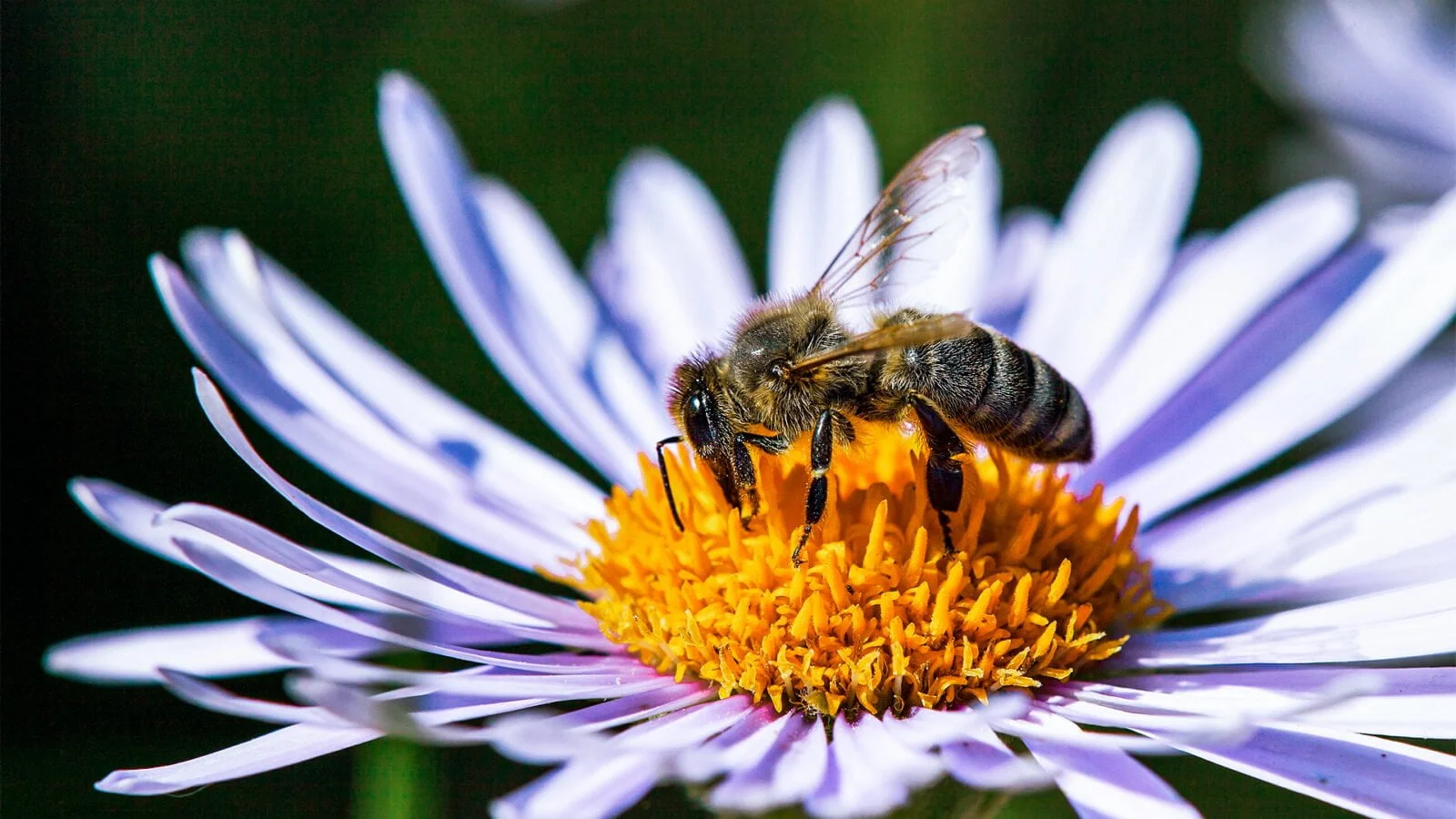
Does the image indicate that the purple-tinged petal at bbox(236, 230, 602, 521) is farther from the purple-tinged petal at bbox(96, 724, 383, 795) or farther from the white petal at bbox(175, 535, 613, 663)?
the purple-tinged petal at bbox(96, 724, 383, 795)

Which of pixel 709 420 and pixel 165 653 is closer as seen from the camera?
pixel 709 420

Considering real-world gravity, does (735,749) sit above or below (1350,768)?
above

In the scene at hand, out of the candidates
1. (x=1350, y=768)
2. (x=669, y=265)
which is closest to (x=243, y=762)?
(x=1350, y=768)

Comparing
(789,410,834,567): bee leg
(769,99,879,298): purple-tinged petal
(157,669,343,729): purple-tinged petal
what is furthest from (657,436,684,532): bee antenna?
(769,99,879,298): purple-tinged petal

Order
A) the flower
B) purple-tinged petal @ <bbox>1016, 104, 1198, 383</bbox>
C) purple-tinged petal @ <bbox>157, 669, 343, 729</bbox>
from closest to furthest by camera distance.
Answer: purple-tinged petal @ <bbox>157, 669, 343, 729</bbox> < purple-tinged petal @ <bbox>1016, 104, 1198, 383</bbox> < the flower

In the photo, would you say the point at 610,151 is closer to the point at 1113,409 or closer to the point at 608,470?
the point at 608,470

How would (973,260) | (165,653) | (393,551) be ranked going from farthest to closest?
(973,260) → (165,653) → (393,551)

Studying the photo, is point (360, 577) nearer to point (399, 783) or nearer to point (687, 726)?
point (399, 783)
